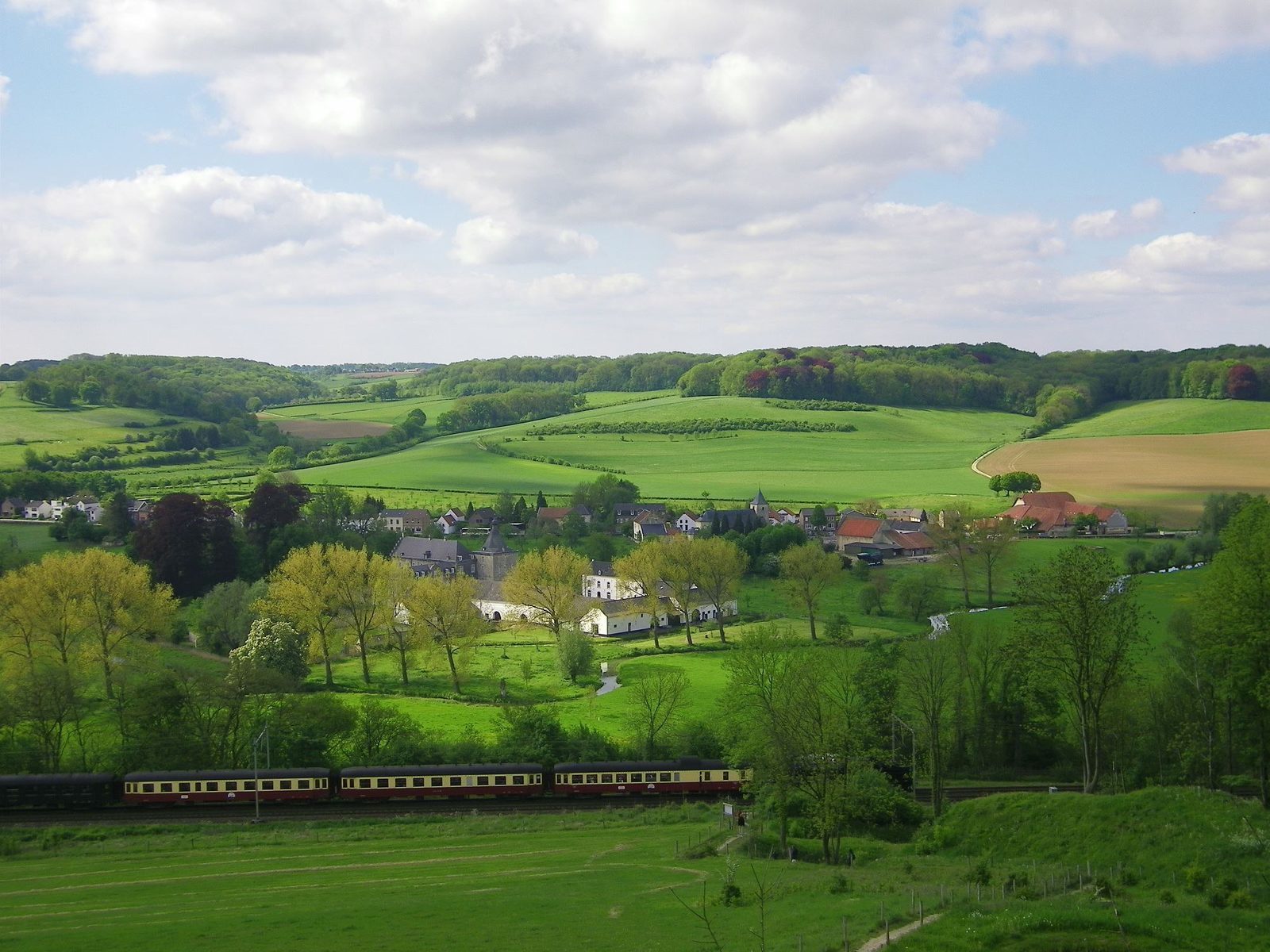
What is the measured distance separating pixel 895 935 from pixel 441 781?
27175 millimetres

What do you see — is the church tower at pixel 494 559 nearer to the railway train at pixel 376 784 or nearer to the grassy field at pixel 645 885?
the railway train at pixel 376 784

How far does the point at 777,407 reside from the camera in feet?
615

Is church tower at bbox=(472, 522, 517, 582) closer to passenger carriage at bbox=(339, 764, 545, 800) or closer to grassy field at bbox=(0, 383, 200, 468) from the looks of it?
passenger carriage at bbox=(339, 764, 545, 800)

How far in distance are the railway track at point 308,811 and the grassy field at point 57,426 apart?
105m

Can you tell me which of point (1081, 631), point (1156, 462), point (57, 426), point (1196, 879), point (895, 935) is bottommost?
point (1196, 879)

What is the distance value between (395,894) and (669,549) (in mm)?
58217

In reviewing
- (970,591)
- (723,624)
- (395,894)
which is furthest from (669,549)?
(395,894)

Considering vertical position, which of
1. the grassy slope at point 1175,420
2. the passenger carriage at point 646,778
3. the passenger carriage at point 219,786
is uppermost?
the grassy slope at point 1175,420

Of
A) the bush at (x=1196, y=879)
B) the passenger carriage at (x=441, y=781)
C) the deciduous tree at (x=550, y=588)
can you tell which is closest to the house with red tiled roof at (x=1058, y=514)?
the deciduous tree at (x=550, y=588)

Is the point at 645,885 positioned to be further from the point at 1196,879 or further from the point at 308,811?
the point at 308,811

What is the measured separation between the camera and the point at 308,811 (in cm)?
4250

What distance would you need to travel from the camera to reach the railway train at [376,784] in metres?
42.2

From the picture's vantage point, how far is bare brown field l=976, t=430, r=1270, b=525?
10675cm

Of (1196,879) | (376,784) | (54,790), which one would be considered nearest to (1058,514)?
(376,784)
